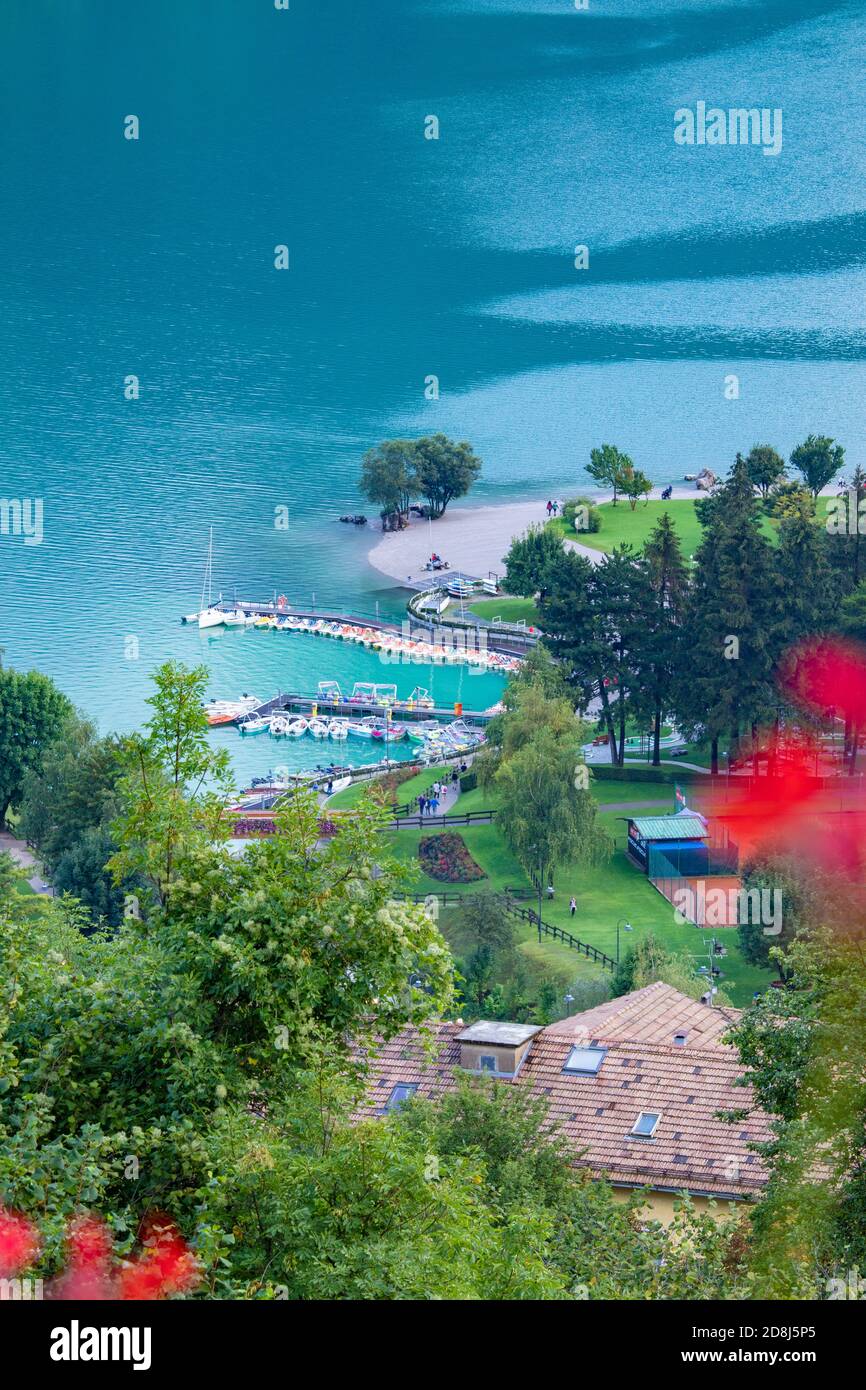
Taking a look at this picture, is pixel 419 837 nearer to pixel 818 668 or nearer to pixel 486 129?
pixel 818 668

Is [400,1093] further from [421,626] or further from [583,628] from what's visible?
[421,626]

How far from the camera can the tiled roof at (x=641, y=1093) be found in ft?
94.2

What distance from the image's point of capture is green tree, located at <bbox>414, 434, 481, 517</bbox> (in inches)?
4555

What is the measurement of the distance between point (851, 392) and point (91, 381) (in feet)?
196

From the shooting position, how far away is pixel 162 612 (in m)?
110

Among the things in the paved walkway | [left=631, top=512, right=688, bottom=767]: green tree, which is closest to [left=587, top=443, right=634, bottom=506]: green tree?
[left=631, top=512, right=688, bottom=767]: green tree

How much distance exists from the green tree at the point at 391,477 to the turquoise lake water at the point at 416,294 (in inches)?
138

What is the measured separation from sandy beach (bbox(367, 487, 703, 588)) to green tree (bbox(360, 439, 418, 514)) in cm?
193

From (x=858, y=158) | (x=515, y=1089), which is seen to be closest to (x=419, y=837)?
(x=515, y=1089)

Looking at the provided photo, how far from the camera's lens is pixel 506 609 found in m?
98.6

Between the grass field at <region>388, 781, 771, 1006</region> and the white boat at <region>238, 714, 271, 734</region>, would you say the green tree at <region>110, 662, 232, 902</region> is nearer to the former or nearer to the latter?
the grass field at <region>388, 781, 771, 1006</region>

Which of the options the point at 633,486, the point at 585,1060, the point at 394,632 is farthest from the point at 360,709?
the point at 585,1060

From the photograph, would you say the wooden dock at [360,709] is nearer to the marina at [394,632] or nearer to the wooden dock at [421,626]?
the marina at [394,632]

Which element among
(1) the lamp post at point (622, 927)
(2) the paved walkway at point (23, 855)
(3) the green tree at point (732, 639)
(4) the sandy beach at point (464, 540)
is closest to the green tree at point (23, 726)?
(2) the paved walkway at point (23, 855)
